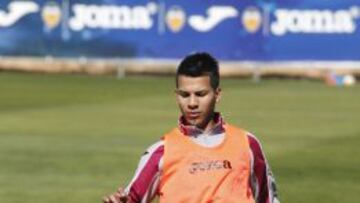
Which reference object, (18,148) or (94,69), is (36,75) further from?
(18,148)

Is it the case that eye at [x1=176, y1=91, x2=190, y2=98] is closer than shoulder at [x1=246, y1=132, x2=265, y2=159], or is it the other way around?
eye at [x1=176, y1=91, x2=190, y2=98]

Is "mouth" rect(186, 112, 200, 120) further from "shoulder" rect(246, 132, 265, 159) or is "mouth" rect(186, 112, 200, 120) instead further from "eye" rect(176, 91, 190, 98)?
"shoulder" rect(246, 132, 265, 159)

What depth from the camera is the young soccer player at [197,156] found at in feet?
15.3

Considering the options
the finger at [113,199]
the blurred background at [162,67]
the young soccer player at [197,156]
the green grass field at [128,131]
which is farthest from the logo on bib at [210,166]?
the blurred background at [162,67]

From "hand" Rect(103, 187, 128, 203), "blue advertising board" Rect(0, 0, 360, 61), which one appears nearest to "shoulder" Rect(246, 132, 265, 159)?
"hand" Rect(103, 187, 128, 203)

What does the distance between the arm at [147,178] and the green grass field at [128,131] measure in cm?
565

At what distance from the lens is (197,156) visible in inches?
185

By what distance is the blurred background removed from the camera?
Answer: 1720 cm

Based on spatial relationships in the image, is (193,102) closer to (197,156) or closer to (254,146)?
(197,156)

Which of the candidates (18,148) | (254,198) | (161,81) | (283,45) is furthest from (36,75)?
(254,198)

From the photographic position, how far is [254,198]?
4836 millimetres

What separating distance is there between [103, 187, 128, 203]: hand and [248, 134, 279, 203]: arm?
550 millimetres

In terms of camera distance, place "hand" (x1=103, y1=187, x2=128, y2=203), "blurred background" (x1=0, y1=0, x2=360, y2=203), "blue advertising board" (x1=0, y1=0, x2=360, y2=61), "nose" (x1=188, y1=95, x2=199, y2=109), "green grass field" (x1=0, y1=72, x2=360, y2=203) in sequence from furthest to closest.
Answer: "blue advertising board" (x1=0, y1=0, x2=360, y2=61) < "blurred background" (x1=0, y1=0, x2=360, y2=203) < "green grass field" (x1=0, y1=72, x2=360, y2=203) < "nose" (x1=188, y1=95, x2=199, y2=109) < "hand" (x1=103, y1=187, x2=128, y2=203)

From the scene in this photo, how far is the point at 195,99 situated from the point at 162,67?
25.8 metres
